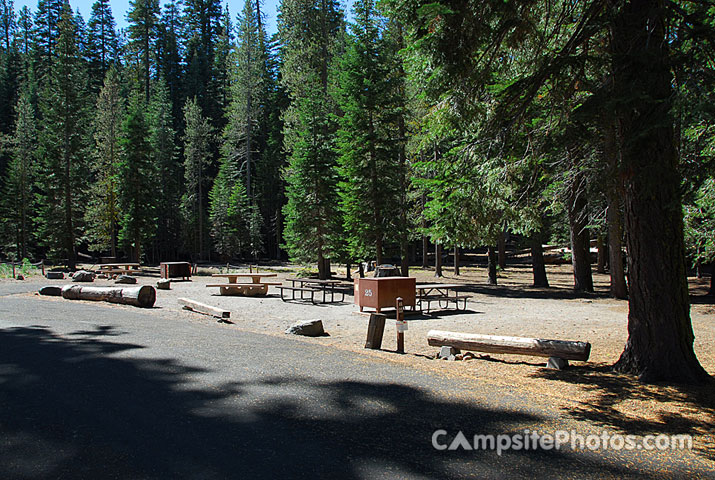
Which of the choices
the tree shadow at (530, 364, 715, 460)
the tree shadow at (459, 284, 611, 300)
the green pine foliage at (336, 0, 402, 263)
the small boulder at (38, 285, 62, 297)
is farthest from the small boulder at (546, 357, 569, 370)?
the small boulder at (38, 285, 62, 297)

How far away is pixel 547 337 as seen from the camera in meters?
10.1

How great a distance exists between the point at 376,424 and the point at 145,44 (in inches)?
2795

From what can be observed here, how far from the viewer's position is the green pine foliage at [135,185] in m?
37.1

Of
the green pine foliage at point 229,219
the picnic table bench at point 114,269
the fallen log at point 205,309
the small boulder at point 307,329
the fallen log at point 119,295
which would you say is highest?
A: the green pine foliage at point 229,219

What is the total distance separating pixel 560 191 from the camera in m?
13.3

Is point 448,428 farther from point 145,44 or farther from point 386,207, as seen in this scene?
point 145,44

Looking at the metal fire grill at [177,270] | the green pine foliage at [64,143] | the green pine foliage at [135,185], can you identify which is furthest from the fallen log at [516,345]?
the green pine foliage at [135,185]

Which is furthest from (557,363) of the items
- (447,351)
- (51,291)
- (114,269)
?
(114,269)

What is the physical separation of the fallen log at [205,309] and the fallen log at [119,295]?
1.09m

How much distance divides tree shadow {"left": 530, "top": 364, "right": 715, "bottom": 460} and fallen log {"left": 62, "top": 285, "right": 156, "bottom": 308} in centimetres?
1205

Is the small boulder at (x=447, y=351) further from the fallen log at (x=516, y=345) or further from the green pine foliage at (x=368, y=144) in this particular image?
the green pine foliage at (x=368, y=144)

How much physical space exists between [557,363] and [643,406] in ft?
6.75

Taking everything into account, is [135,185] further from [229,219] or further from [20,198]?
[20,198]

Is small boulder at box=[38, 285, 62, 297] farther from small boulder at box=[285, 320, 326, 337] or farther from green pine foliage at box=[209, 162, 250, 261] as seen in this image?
green pine foliage at box=[209, 162, 250, 261]
